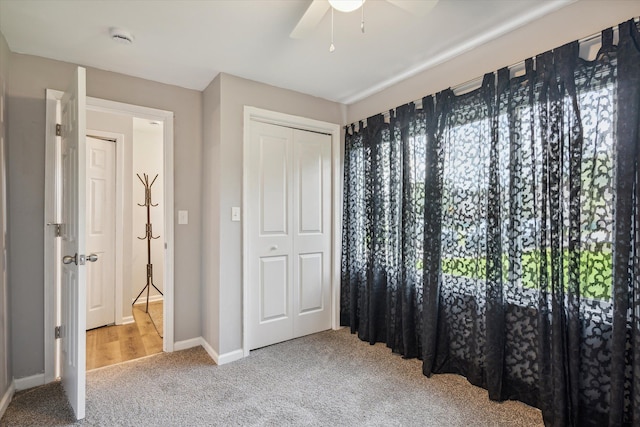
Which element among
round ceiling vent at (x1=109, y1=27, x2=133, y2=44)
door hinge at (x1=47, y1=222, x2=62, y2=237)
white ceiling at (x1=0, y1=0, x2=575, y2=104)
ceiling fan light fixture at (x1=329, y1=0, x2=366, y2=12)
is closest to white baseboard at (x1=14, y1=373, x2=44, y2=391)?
door hinge at (x1=47, y1=222, x2=62, y2=237)

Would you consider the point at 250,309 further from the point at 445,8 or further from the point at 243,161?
the point at 445,8

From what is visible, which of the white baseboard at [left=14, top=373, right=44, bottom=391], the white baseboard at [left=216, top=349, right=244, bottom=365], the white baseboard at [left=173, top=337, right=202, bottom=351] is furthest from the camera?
the white baseboard at [left=173, top=337, right=202, bottom=351]

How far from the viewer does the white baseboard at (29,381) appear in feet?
6.90

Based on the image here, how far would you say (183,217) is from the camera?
8.95 ft

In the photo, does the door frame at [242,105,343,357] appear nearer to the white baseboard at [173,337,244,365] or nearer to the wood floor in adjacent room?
the white baseboard at [173,337,244,365]

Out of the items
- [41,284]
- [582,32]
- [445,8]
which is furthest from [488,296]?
[41,284]

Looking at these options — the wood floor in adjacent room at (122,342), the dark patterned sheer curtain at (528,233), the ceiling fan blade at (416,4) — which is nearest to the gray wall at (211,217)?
the wood floor in adjacent room at (122,342)

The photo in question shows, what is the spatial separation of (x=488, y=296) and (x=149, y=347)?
2.78 m

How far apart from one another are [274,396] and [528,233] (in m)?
1.86

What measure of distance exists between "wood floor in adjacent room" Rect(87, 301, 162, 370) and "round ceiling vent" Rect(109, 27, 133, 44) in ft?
7.73

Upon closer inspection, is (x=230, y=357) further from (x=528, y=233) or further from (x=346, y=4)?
(x=346, y=4)

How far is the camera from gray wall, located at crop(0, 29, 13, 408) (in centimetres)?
190

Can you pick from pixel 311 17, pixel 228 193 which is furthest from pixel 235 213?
pixel 311 17

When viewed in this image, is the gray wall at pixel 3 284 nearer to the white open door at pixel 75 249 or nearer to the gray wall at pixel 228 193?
the white open door at pixel 75 249
